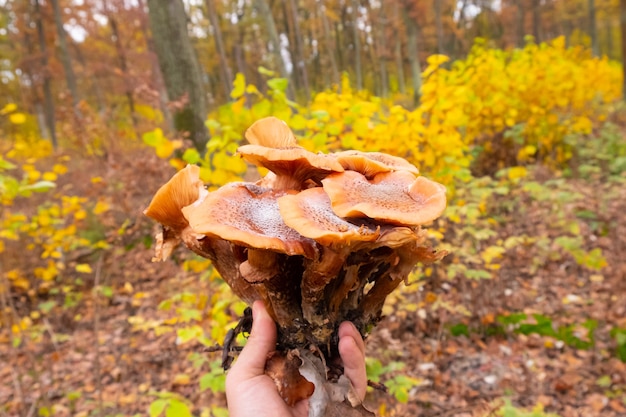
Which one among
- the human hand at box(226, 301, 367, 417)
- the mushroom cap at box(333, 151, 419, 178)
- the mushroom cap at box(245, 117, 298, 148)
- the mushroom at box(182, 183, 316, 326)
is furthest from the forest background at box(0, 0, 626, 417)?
the mushroom cap at box(333, 151, 419, 178)

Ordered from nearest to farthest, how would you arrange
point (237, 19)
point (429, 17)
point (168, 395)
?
point (168, 395)
point (429, 17)
point (237, 19)

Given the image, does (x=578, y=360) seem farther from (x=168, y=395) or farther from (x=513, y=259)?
(x=168, y=395)

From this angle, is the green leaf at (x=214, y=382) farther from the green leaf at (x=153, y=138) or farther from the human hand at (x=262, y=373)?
the green leaf at (x=153, y=138)

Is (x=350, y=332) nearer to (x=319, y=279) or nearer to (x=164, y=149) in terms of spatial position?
(x=319, y=279)

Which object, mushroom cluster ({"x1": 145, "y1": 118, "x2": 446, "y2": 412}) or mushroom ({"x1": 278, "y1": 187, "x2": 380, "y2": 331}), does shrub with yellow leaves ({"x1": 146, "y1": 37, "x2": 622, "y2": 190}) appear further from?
mushroom ({"x1": 278, "y1": 187, "x2": 380, "y2": 331})

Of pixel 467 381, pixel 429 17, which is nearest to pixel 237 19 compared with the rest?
pixel 429 17

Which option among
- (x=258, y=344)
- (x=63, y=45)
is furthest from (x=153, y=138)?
(x=63, y=45)

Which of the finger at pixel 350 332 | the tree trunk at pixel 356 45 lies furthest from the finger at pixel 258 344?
the tree trunk at pixel 356 45
